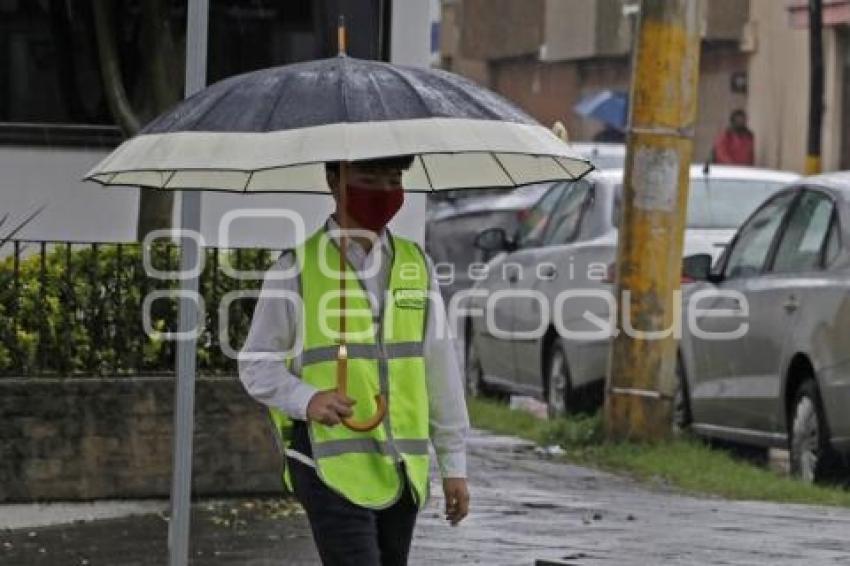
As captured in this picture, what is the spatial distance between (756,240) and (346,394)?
24.8 feet

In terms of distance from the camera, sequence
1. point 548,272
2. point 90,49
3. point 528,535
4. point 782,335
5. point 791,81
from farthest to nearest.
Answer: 1. point 791,81
2. point 548,272
3. point 90,49
4. point 782,335
5. point 528,535

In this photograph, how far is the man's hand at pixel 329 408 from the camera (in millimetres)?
6277

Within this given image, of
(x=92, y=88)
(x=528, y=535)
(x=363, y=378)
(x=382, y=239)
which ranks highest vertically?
(x=92, y=88)

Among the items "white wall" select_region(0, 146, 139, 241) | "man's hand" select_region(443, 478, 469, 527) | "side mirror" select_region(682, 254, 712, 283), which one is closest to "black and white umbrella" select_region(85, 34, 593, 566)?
"man's hand" select_region(443, 478, 469, 527)

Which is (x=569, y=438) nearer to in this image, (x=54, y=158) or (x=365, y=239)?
(x=54, y=158)

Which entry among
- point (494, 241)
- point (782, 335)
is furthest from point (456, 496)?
point (494, 241)

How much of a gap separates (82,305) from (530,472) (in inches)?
111

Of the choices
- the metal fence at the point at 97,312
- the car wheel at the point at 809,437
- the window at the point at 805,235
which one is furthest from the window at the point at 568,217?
the metal fence at the point at 97,312

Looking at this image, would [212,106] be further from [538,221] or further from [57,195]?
[538,221]

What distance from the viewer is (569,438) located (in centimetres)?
1405

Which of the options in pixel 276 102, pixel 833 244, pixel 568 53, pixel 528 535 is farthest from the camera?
pixel 568 53

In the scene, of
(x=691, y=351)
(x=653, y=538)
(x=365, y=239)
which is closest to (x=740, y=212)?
(x=691, y=351)

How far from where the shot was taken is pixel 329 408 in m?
6.29

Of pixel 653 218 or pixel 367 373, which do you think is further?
pixel 653 218
